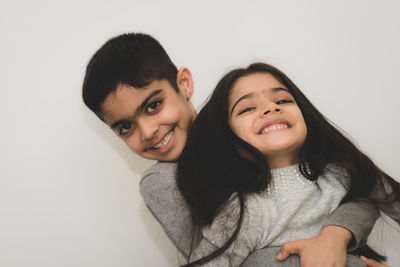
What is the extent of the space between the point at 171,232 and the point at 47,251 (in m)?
0.53

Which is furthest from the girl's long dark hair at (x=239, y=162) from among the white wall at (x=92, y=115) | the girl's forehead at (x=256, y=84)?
the white wall at (x=92, y=115)

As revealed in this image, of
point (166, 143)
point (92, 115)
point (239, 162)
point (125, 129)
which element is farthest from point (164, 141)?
point (92, 115)

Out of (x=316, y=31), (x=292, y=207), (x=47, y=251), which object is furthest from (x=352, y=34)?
(x=47, y=251)

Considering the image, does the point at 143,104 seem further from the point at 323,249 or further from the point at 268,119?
the point at 323,249

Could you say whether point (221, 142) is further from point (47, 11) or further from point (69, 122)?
point (47, 11)

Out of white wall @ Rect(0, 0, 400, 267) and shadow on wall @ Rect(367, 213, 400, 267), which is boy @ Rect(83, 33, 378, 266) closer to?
white wall @ Rect(0, 0, 400, 267)

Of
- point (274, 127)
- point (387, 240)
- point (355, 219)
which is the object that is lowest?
point (387, 240)

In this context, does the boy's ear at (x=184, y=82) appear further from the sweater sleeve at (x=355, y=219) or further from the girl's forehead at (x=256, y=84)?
the sweater sleeve at (x=355, y=219)

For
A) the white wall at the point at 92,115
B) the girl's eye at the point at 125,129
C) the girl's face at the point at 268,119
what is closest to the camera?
the girl's face at the point at 268,119

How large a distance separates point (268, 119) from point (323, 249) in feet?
0.99

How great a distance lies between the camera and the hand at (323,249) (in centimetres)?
62

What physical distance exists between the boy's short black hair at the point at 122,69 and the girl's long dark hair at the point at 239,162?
0.17 m

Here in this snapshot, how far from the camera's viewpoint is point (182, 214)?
74cm

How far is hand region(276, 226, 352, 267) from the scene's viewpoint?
616 millimetres
